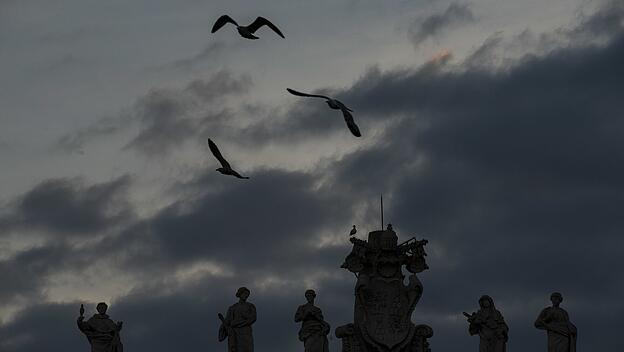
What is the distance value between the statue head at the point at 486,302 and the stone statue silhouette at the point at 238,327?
691 cm

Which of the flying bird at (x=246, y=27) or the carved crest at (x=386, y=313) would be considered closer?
the flying bird at (x=246, y=27)

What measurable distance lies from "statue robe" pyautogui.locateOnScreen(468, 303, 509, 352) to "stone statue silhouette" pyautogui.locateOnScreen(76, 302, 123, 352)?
35.7 ft

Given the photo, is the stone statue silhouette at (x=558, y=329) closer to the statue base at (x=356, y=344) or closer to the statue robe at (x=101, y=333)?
the statue base at (x=356, y=344)

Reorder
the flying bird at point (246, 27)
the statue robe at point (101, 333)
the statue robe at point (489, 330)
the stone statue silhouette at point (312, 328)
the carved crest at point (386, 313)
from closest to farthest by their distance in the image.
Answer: the flying bird at point (246, 27) → the carved crest at point (386, 313) → the stone statue silhouette at point (312, 328) → the statue robe at point (489, 330) → the statue robe at point (101, 333)

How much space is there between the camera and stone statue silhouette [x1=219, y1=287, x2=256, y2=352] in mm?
71375

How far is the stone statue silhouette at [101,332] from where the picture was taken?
236ft

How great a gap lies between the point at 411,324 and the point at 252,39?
1276 cm

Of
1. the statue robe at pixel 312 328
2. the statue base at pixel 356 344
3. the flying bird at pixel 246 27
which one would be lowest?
the statue base at pixel 356 344

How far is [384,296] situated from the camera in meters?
71.2

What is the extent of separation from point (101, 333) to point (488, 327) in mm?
11783

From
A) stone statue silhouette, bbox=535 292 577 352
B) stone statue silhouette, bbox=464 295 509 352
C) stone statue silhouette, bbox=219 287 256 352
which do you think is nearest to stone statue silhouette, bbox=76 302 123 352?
stone statue silhouette, bbox=219 287 256 352

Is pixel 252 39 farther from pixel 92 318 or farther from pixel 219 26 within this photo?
pixel 92 318

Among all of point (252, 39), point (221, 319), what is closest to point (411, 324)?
point (221, 319)

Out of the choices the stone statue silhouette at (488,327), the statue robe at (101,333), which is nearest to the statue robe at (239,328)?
the statue robe at (101,333)
